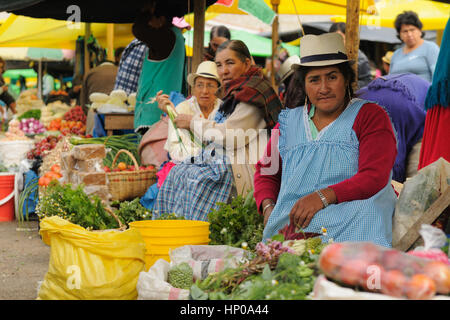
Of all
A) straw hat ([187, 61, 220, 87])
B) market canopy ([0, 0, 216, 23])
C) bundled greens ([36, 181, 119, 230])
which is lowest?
bundled greens ([36, 181, 119, 230])

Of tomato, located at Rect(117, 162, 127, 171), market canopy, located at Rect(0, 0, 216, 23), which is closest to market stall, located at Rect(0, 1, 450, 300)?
tomato, located at Rect(117, 162, 127, 171)

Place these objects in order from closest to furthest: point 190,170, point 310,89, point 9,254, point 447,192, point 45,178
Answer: point 447,192 < point 310,89 < point 190,170 < point 9,254 < point 45,178

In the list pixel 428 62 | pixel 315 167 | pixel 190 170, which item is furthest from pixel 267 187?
pixel 428 62

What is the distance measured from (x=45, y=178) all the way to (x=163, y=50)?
1.91 m

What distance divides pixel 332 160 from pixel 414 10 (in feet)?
30.1

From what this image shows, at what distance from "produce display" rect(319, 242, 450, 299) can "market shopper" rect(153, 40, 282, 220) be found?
2.43 meters

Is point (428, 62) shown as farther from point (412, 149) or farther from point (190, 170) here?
point (190, 170)

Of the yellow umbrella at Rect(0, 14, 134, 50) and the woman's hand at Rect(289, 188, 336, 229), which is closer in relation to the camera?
the woman's hand at Rect(289, 188, 336, 229)

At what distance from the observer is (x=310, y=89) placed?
311cm

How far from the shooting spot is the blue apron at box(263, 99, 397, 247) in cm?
284

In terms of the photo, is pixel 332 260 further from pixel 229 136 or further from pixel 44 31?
pixel 44 31

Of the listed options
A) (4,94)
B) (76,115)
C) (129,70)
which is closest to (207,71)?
(129,70)

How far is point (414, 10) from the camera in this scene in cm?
1109

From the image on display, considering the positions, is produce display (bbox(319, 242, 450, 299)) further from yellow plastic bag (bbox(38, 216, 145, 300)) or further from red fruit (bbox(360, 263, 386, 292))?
yellow plastic bag (bbox(38, 216, 145, 300))
